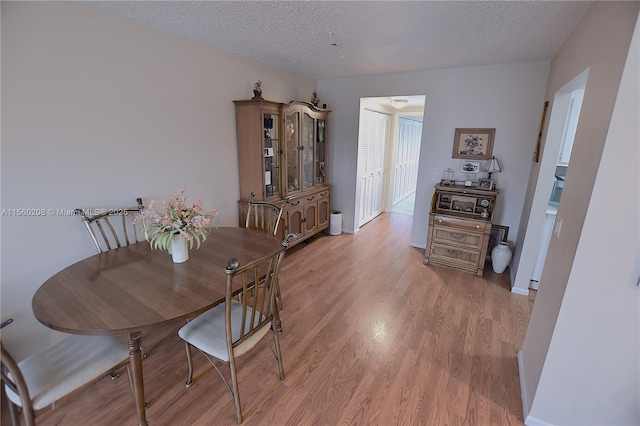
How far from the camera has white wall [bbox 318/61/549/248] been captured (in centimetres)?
334

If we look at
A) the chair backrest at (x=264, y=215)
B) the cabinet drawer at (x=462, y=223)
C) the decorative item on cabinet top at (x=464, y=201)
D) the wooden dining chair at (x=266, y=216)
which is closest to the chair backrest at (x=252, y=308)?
the wooden dining chair at (x=266, y=216)

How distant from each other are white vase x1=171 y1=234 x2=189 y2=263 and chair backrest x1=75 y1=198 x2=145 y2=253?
1.63 feet

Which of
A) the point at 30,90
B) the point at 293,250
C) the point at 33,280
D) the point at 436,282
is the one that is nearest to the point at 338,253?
the point at 293,250

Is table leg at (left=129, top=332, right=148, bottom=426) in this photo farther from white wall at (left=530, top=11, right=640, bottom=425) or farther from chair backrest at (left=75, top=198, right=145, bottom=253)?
white wall at (left=530, top=11, right=640, bottom=425)

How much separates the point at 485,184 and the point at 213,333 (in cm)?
341

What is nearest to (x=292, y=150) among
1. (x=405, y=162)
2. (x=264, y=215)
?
(x=264, y=215)

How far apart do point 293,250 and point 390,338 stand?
2.08 meters

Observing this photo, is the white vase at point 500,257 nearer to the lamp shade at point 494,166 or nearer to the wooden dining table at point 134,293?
the lamp shade at point 494,166

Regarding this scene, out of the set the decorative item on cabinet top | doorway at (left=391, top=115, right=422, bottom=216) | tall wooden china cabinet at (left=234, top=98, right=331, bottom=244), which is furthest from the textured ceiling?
doorway at (left=391, top=115, right=422, bottom=216)

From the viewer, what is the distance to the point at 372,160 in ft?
17.0

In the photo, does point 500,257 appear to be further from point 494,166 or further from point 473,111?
point 473,111

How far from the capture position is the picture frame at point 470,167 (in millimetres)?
3689

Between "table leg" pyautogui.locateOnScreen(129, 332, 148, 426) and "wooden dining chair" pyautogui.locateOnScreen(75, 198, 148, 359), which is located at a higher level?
"wooden dining chair" pyautogui.locateOnScreen(75, 198, 148, 359)

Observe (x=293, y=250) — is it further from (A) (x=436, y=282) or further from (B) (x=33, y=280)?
(B) (x=33, y=280)
